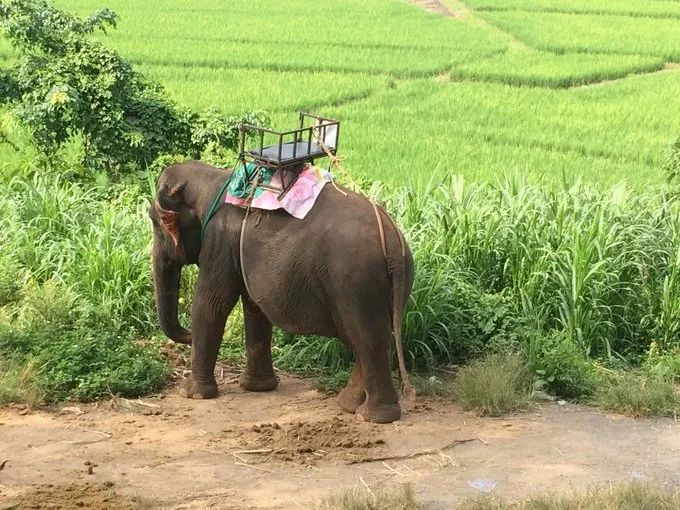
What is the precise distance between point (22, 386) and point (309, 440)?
165 centimetres

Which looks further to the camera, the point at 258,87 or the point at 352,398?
the point at 258,87

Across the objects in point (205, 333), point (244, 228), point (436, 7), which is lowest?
point (205, 333)

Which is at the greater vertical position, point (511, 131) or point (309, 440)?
point (511, 131)

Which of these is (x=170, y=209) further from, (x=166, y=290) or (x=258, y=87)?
(x=258, y=87)

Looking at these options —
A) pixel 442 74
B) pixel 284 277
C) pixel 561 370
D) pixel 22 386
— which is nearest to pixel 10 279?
pixel 22 386

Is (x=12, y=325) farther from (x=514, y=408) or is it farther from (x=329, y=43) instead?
(x=329, y=43)

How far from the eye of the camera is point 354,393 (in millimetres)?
5930

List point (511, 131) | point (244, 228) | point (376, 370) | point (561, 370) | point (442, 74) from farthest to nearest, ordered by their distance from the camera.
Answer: point (442, 74)
point (511, 131)
point (561, 370)
point (244, 228)
point (376, 370)

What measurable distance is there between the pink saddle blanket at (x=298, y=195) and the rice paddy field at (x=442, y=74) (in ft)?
10.8

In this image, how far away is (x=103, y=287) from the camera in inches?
280

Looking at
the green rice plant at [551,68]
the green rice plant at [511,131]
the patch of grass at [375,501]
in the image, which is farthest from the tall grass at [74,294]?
the green rice plant at [551,68]

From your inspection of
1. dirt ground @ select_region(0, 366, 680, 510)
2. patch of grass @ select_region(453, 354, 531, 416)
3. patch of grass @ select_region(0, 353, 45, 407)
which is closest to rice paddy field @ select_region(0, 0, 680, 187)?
patch of grass @ select_region(453, 354, 531, 416)

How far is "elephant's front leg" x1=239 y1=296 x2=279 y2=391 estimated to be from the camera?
20.4 ft

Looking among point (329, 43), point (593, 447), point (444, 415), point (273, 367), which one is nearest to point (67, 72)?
point (273, 367)
